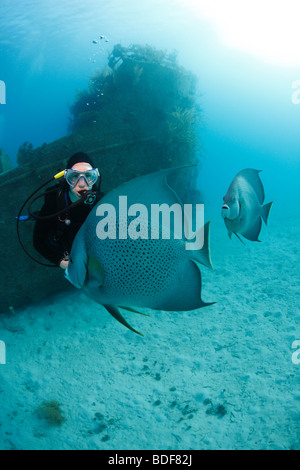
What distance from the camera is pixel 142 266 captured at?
1323 mm

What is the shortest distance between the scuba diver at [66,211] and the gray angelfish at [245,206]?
1203 mm

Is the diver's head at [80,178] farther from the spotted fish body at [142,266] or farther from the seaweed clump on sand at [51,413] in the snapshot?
the seaweed clump on sand at [51,413]

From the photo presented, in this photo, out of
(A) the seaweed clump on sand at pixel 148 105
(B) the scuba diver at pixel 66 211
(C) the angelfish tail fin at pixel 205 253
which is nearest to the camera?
(C) the angelfish tail fin at pixel 205 253

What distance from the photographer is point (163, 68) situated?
6.99m

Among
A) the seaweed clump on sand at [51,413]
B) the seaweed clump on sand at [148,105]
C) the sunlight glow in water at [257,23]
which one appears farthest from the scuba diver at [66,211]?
the sunlight glow in water at [257,23]

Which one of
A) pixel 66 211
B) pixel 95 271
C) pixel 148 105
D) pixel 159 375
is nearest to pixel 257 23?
pixel 148 105

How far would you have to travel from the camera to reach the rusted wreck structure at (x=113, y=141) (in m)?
4.46

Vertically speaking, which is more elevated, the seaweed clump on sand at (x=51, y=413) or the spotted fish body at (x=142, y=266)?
the spotted fish body at (x=142, y=266)

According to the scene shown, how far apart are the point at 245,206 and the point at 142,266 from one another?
1428 mm

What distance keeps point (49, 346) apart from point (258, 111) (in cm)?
6925

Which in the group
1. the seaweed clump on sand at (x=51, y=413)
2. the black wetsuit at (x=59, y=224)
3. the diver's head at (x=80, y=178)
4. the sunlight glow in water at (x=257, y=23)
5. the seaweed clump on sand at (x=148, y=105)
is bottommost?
the seaweed clump on sand at (x=51, y=413)

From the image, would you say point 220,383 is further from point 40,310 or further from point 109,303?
point 40,310

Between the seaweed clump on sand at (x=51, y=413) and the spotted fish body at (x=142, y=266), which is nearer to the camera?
the spotted fish body at (x=142, y=266)

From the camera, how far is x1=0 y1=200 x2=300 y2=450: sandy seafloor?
2.69 m
